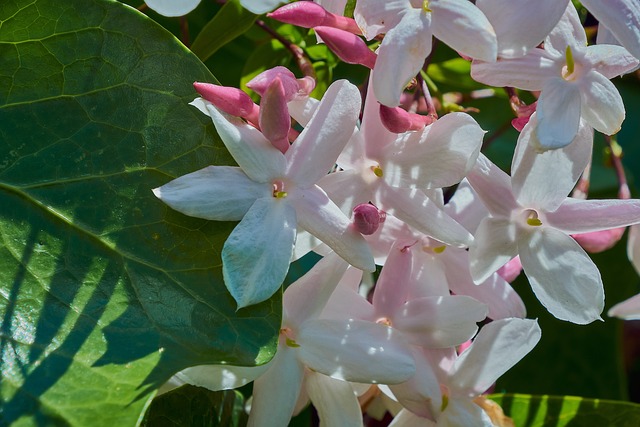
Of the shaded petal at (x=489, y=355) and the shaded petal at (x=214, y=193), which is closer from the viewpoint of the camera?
the shaded petal at (x=214, y=193)

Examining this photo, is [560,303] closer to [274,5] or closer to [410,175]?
[410,175]

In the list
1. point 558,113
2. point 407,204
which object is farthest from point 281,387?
point 558,113

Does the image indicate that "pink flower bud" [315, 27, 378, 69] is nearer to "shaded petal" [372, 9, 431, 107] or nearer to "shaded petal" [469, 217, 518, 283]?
"shaded petal" [372, 9, 431, 107]

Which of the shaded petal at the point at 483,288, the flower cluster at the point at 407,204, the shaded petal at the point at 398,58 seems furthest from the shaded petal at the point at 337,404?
the shaded petal at the point at 398,58

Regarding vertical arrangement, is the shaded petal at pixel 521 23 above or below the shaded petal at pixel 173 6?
above

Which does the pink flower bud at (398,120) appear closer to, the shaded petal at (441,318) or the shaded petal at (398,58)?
the shaded petal at (398,58)

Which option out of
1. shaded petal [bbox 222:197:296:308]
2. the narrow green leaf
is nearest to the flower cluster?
shaded petal [bbox 222:197:296:308]
